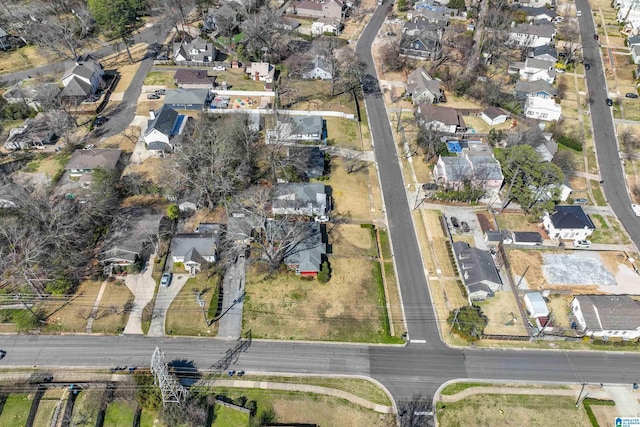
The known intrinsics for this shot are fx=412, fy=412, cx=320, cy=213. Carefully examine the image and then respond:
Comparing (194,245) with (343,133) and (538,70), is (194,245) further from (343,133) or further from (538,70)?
(538,70)

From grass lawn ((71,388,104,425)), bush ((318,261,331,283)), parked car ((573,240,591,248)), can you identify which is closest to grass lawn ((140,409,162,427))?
grass lawn ((71,388,104,425))

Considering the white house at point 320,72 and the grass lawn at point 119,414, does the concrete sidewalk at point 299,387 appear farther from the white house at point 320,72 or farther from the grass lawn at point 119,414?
the white house at point 320,72

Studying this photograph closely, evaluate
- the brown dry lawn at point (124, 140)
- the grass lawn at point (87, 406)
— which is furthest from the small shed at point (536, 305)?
the brown dry lawn at point (124, 140)

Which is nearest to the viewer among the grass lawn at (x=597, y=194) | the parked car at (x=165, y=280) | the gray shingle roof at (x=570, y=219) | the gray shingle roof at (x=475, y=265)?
the parked car at (x=165, y=280)

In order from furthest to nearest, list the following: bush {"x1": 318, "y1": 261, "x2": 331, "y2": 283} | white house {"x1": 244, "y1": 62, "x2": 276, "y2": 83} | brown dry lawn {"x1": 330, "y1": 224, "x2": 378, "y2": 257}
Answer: white house {"x1": 244, "y1": 62, "x2": 276, "y2": 83} < brown dry lawn {"x1": 330, "y1": 224, "x2": 378, "y2": 257} < bush {"x1": 318, "y1": 261, "x2": 331, "y2": 283}

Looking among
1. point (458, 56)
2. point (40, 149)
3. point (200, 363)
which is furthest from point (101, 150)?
point (458, 56)

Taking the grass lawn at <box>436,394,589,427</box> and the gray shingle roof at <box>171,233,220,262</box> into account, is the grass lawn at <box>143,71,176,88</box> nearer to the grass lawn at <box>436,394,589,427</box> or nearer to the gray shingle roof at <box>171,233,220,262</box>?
the gray shingle roof at <box>171,233,220,262</box>
